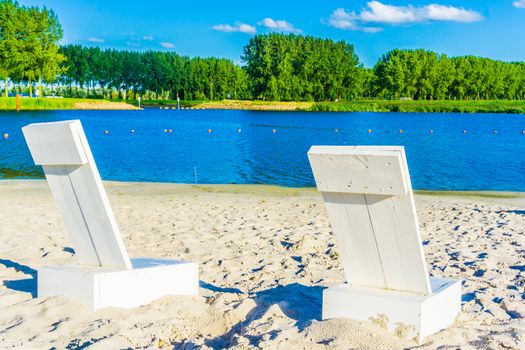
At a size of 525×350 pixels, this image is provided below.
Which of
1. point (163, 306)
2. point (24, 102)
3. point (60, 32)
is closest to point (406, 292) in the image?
point (163, 306)

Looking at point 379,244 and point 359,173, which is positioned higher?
point 359,173

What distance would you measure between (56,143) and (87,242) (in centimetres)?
92

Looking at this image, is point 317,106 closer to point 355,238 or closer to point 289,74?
point 289,74

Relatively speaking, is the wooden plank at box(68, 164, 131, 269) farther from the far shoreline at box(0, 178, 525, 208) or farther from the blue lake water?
the blue lake water

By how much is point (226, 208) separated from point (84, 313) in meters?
6.94

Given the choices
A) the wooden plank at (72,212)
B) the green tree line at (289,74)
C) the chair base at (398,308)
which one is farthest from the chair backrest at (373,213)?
the green tree line at (289,74)

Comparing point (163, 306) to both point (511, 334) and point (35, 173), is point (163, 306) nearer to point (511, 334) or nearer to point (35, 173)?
point (511, 334)

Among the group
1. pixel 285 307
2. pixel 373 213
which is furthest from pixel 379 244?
pixel 285 307

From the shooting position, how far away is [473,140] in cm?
4403

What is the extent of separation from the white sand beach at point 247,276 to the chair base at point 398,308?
0.08 metres

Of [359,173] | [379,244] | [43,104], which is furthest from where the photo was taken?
[43,104]

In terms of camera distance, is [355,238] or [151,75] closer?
[355,238]

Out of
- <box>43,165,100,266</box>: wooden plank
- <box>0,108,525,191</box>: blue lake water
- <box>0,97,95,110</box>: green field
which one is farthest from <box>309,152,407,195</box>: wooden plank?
<box>0,97,95,110</box>: green field

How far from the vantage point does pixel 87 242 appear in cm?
506
